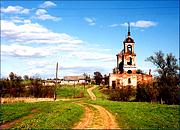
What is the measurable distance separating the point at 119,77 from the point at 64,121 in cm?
6696

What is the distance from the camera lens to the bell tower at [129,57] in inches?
3551

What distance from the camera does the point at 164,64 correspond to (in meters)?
74.8

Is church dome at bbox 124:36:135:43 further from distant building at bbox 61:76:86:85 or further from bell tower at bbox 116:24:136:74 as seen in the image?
distant building at bbox 61:76:86:85

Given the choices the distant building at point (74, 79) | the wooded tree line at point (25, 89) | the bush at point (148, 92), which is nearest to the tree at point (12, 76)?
the wooded tree line at point (25, 89)

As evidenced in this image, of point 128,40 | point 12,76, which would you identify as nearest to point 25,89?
point 12,76

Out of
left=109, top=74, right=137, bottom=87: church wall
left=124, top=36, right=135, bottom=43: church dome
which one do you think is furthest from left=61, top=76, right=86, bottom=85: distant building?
left=109, top=74, right=137, bottom=87: church wall

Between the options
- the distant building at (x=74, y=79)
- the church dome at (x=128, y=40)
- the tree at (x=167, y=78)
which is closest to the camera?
the tree at (x=167, y=78)

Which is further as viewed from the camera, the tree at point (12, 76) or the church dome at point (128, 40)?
the church dome at point (128, 40)

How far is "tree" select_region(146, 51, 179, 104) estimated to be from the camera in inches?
2307

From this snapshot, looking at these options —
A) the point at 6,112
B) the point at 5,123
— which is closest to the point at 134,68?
the point at 6,112

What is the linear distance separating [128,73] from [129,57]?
→ 15.2ft

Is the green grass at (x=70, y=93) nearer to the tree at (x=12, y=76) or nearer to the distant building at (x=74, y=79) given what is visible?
the tree at (x=12, y=76)

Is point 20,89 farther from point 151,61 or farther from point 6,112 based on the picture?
point 6,112

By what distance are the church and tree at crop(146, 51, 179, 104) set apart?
11352 millimetres
